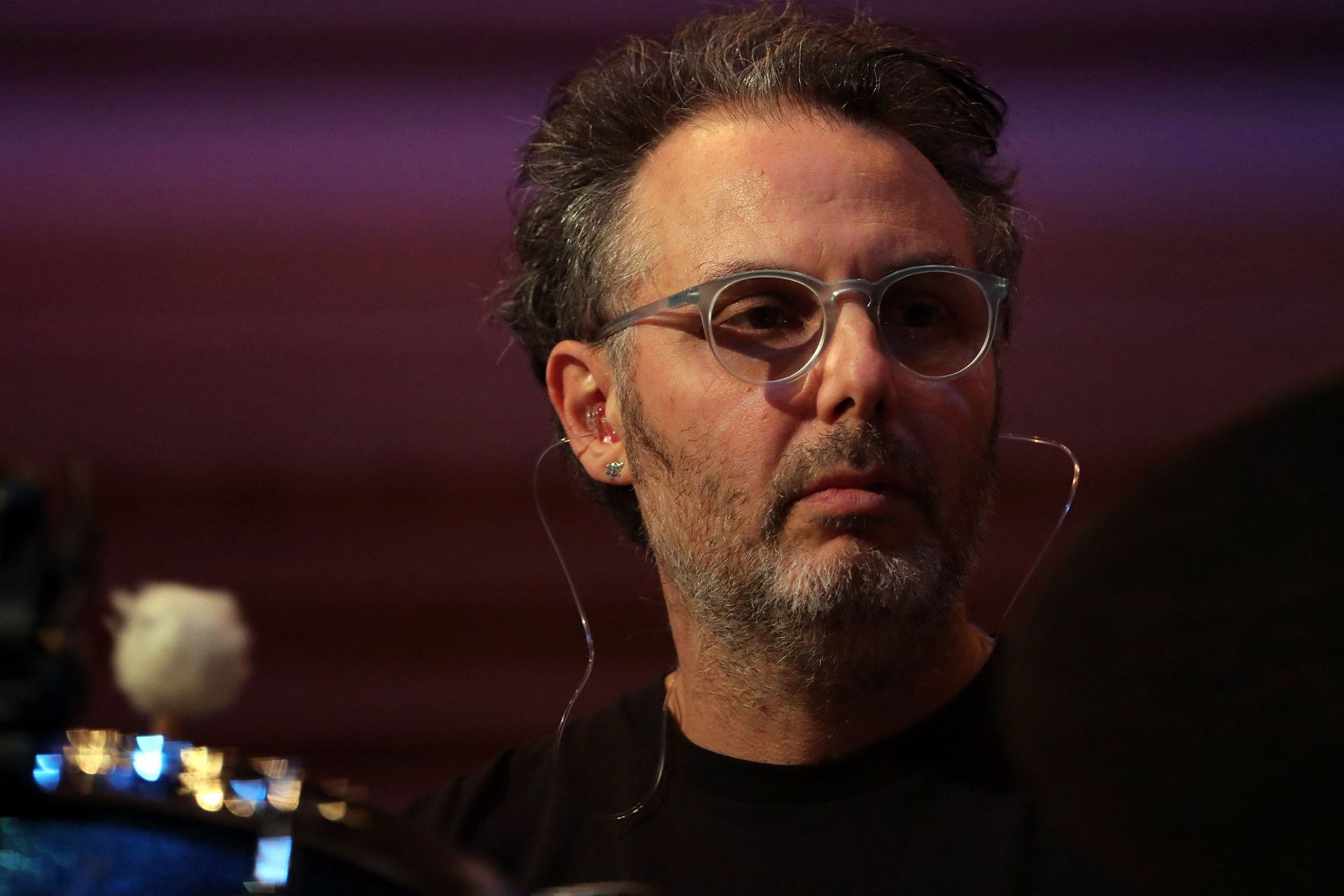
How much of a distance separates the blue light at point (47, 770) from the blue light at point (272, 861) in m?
0.14

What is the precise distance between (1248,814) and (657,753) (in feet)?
3.07

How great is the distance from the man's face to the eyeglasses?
2 centimetres

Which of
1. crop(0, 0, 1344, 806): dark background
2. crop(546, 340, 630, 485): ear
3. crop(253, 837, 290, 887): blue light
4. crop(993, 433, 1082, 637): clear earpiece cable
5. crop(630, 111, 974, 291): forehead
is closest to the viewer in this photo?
crop(253, 837, 290, 887): blue light

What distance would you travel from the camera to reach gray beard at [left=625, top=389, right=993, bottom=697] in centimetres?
117

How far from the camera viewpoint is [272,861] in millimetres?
670

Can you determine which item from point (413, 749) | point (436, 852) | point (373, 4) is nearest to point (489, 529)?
point (413, 749)

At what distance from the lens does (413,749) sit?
8.35ft

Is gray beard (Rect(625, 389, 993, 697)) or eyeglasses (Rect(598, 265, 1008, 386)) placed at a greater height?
eyeglasses (Rect(598, 265, 1008, 386))

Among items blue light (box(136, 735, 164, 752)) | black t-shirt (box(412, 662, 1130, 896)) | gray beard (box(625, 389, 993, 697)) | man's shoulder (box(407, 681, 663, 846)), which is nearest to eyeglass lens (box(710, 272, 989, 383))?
gray beard (box(625, 389, 993, 697))

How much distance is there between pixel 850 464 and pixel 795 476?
0.06 meters

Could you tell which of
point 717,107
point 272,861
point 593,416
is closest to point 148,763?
point 272,861

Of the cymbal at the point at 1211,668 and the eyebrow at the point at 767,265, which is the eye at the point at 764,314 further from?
the cymbal at the point at 1211,668

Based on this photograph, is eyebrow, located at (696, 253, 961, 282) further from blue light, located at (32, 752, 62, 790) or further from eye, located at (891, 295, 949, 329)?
blue light, located at (32, 752, 62, 790)

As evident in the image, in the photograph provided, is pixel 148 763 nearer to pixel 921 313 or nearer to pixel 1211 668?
pixel 1211 668
